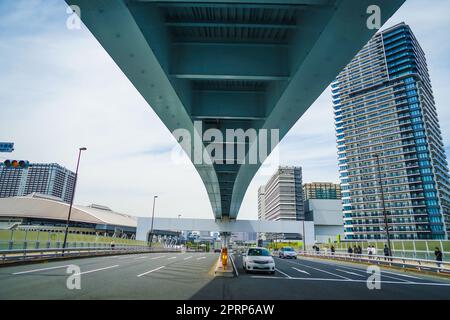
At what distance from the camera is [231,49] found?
7918 millimetres

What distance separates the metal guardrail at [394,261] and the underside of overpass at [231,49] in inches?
550

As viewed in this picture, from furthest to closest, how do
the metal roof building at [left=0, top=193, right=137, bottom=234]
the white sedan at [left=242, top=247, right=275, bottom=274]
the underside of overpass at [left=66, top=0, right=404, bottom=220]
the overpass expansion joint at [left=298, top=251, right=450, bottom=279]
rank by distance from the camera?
the metal roof building at [left=0, top=193, right=137, bottom=234] < the overpass expansion joint at [left=298, top=251, right=450, bottom=279] < the white sedan at [left=242, top=247, right=275, bottom=274] < the underside of overpass at [left=66, top=0, right=404, bottom=220]

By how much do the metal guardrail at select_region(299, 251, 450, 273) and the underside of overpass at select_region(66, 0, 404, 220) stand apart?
1396cm

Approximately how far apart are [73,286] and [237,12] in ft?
29.6

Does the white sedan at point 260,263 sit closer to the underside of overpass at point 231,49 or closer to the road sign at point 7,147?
the underside of overpass at point 231,49

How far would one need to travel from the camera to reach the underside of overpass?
17.8 ft

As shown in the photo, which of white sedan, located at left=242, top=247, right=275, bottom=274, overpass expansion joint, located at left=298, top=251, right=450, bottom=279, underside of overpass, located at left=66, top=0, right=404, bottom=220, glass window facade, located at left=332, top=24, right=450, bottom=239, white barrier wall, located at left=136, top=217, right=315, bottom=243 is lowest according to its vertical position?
overpass expansion joint, located at left=298, top=251, right=450, bottom=279

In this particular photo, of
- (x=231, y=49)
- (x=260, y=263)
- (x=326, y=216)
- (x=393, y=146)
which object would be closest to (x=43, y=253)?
(x=260, y=263)

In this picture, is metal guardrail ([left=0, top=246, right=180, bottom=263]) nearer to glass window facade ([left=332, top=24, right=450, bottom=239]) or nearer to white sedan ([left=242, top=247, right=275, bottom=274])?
white sedan ([left=242, top=247, right=275, bottom=274])

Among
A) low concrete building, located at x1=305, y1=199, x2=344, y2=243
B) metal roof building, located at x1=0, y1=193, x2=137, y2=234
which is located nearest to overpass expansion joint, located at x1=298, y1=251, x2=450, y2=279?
metal roof building, located at x1=0, y1=193, x2=137, y2=234

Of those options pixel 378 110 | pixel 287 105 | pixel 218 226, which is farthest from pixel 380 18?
pixel 378 110

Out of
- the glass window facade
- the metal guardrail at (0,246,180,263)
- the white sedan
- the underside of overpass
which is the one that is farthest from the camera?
the glass window facade

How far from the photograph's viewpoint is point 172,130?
11703 millimetres

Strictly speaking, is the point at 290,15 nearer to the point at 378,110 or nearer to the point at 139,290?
the point at 139,290
